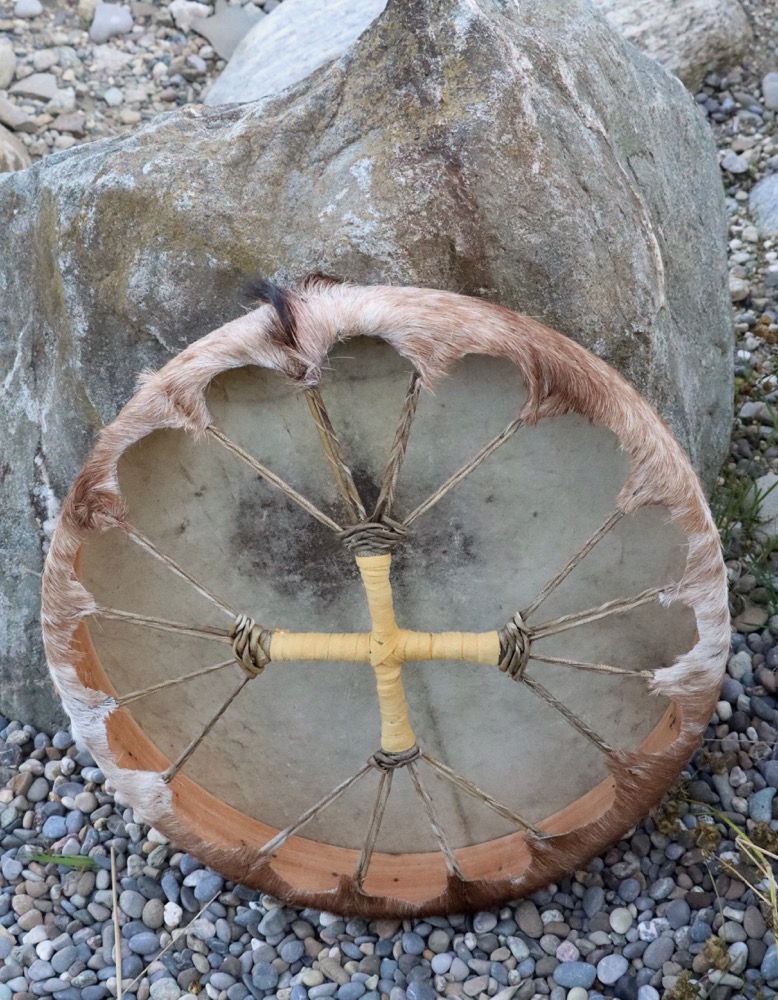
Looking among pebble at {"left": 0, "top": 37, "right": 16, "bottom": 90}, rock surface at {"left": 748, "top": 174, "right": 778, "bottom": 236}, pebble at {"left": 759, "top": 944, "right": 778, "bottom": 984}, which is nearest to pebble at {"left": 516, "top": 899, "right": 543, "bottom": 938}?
pebble at {"left": 759, "top": 944, "right": 778, "bottom": 984}

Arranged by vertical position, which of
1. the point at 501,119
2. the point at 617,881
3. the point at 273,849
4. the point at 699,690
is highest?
the point at 501,119

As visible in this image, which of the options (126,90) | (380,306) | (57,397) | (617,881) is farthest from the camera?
(126,90)

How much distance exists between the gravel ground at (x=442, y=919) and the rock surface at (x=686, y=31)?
84.6 inches

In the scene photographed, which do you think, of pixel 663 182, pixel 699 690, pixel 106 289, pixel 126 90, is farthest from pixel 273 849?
pixel 126 90

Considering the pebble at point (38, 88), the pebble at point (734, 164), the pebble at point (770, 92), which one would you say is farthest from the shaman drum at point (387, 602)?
the pebble at point (38, 88)

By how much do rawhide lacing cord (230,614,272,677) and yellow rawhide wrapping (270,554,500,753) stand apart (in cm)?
2

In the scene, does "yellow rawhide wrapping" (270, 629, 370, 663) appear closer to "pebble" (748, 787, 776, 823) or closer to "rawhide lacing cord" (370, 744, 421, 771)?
"rawhide lacing cord" (370, 744, 421, 771)

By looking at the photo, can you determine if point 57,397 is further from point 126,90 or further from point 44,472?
point 126,90

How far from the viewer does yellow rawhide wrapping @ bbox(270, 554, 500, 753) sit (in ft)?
5.27

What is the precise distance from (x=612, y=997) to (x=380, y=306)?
3.74 feet

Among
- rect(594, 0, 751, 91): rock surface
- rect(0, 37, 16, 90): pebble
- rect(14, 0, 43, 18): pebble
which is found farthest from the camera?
rect(14, 0, 43, 18): pebble

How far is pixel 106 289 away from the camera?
6.26ft

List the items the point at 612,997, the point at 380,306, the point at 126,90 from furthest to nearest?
the point at 126,90
the point at 612,997
the point at 380,306

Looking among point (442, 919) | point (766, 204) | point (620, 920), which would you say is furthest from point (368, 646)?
point (766, 204)
